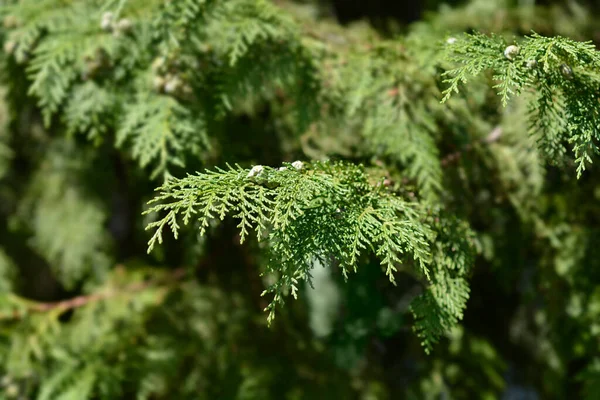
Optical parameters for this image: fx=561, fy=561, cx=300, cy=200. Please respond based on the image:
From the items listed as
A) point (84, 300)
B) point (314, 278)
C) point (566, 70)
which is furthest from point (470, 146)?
point (84, 300)

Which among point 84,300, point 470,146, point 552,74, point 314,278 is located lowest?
point 84,300

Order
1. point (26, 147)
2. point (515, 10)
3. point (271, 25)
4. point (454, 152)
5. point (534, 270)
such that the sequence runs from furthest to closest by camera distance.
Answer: point (26, 147) < point (515, 10) < point (534, 270) < point (454, 152) < point (271, 25)

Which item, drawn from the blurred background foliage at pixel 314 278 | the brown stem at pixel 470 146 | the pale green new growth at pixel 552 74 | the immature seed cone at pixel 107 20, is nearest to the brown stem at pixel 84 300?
the blurred background foliage at pixel 314 278

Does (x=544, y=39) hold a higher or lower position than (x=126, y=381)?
higher

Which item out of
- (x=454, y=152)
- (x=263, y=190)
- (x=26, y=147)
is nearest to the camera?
(x=263, y=190)

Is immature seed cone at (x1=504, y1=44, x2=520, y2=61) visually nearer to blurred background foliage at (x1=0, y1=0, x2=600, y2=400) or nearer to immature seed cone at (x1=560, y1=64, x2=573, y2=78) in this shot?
immature seed cone at (x1=560, y1=64, x2=573, y2=78)

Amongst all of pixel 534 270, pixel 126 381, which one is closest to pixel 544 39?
pixel 534 270

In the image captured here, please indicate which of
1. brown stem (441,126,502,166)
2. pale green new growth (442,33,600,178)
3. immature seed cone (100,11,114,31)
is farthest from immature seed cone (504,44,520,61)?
immature seed cone (100,11,114,31)

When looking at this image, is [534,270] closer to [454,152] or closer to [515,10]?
[454,152]

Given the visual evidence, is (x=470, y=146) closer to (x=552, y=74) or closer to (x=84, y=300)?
(x=552, y=74)
